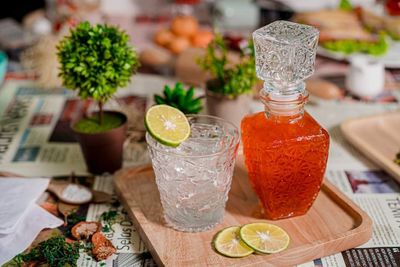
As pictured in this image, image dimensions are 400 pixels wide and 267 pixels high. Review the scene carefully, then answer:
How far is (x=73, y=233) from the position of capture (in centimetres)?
95

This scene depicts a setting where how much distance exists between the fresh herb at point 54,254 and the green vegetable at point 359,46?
0.96 meters

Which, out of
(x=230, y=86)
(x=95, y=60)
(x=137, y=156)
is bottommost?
(x=137, y=156)

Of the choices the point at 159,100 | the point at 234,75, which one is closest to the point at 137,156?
the point at 159,100

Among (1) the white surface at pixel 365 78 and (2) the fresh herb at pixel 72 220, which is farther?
(1) the white surface at pixel 365 78

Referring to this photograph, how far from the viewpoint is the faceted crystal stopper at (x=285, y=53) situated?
87cm

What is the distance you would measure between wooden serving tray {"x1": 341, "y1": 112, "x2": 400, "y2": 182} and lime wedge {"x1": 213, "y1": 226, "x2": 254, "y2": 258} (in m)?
0.35

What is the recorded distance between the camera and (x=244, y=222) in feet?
3.16

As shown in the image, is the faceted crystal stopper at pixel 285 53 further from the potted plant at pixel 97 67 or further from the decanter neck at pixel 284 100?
the potted plant at pixel 97 67

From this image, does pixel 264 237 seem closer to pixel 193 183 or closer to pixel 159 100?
pixel 193 183

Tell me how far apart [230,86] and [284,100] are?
12.3 inches

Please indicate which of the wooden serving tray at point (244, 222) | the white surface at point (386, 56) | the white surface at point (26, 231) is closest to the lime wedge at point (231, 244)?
the wooden serving tray at point (244, 222)

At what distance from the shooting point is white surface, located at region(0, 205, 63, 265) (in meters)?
0.91

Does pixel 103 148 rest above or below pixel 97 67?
below

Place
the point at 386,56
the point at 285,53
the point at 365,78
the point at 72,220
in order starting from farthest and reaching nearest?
the point at 386,56 < the point at 365,78 < the point at 72,220 < the point at 285,53
